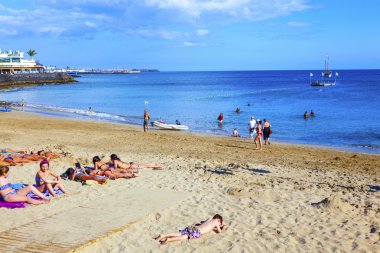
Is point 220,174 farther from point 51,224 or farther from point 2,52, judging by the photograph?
point 2,52

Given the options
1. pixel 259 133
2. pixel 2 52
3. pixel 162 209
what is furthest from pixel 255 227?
pixel 2 52

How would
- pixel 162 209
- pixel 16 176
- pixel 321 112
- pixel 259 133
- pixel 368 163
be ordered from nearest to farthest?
pixel 162 209 < pixel 16 176 < pixel 368 163 < pixel 259 133 < pixel 321 112

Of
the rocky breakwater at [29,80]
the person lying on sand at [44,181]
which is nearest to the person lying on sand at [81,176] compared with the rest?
the person lying on sand at [44,181]

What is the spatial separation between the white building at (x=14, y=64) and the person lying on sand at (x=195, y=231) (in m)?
105

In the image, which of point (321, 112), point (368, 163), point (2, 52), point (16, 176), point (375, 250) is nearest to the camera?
point (375, 250)

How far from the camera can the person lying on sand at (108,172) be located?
11273 millimetres

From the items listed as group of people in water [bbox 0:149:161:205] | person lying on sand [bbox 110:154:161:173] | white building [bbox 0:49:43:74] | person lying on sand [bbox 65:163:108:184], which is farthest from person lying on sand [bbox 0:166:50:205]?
white building [bbox 0:49:43:74]

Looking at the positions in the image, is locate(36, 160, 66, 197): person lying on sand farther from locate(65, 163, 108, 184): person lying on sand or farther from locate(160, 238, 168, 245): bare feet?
locate(160, 238, 168, 245): bare feet

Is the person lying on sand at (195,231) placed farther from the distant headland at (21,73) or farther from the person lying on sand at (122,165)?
the distant headland at (21,73)

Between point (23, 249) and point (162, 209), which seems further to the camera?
point (162, 209)

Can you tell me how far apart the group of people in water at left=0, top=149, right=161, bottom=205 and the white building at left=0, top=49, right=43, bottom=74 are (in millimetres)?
99613

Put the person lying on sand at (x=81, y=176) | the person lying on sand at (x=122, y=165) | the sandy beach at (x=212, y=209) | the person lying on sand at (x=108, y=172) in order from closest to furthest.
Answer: the sandy beach at (x=212, y=209) → the person lying on sand at (x=81, y=176) → the person lying on sand at (x=108, y=172) → the person lying on sand at (x=122, y=165)

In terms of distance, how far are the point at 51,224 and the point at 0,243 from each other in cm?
109

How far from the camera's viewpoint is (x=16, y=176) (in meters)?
11.5
